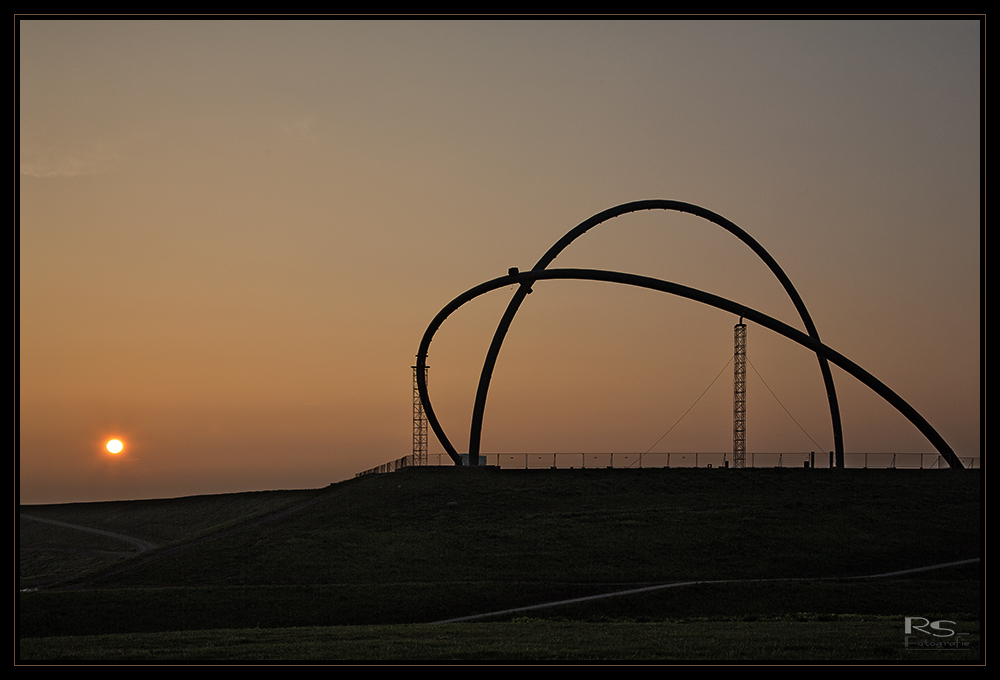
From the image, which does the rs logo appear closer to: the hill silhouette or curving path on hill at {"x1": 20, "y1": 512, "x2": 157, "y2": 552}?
the hill silhouette

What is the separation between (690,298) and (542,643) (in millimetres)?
52087

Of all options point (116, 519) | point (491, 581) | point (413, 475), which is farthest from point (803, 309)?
point (116, 519)

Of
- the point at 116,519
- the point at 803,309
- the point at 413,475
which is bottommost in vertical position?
the point at 116,519

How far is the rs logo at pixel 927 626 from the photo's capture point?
32.3 meters

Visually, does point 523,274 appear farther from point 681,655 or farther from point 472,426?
point 681,655

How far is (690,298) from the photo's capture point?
258ft

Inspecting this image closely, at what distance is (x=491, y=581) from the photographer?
47875 mm

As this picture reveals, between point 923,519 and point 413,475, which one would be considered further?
point 413,475

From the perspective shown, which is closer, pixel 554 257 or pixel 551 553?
pixel 551 553

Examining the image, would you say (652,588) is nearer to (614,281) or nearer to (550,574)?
(550,574)

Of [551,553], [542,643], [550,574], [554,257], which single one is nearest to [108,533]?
[554,257]

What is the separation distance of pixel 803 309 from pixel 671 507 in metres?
33.3

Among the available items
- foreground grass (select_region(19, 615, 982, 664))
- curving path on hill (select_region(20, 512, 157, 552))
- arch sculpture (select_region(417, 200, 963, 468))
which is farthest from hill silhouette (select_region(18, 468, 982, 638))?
curving path on hill (select_region(20, 512, 157, 552))

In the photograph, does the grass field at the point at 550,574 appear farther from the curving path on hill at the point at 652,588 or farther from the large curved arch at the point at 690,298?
the large curved arch at the point at 690,298
